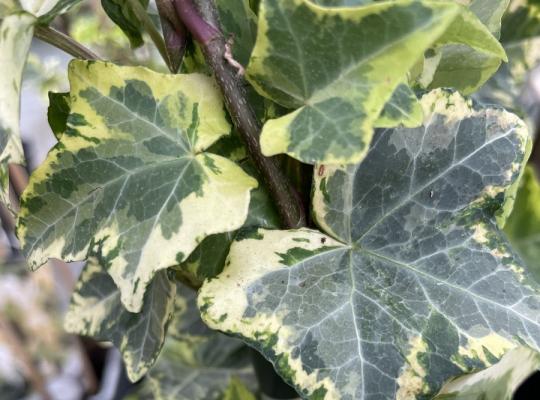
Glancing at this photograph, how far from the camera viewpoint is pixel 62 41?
384mm

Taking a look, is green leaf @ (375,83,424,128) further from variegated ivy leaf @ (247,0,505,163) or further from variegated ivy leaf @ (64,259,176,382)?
variegated ivy leaf @ (64,259,176,382)

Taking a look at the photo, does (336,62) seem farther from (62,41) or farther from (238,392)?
(238,392)

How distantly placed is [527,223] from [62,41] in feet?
2.03

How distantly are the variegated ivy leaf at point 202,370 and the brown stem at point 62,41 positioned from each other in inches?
17.7

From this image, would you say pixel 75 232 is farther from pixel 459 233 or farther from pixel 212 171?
pixel 459 233

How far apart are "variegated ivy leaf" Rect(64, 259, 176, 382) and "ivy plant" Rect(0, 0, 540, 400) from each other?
3 centimetres

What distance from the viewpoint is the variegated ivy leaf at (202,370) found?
0.76 m

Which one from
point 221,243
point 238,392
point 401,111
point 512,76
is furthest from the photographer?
point 512,76

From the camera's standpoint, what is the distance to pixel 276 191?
375mm

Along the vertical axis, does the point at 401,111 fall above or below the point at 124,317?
above

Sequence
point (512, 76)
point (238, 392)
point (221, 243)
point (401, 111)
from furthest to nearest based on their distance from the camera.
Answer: point (512, 76) → point (238, 392) → point (221, 243) → point (401, 111)

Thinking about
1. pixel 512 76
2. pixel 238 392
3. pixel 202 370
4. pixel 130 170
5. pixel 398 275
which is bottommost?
pixel 202 370

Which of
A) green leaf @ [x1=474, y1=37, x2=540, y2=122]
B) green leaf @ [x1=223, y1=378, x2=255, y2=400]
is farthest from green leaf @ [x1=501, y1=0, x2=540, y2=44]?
green leaf @ [x1=223, y1=378, x2=255, y2=400]

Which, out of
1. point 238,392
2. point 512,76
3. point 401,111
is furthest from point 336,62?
point 512,76
